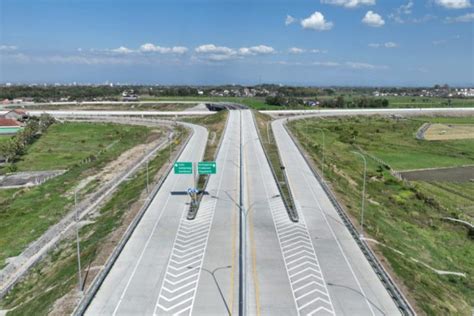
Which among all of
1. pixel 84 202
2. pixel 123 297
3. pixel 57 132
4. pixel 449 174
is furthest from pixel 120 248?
pixel 57 132

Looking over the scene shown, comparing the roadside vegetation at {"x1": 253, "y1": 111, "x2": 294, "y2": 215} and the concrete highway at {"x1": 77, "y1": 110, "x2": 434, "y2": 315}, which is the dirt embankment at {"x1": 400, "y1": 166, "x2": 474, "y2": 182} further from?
the concrete highway at {"x1": 77, "y1": 110, "x2": 434, "y2": 315}

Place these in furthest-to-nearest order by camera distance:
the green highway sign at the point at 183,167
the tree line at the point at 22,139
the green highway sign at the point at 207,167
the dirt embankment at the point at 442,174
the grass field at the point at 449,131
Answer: the grass field at the point at 449,131
the tree line at the point at 22,139
the dirt embankment at the point at 442,174
the green highway sign at the point at 207,167
the green highway sign at the point at 183,167

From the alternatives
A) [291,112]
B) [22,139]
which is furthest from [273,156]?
[291,112]

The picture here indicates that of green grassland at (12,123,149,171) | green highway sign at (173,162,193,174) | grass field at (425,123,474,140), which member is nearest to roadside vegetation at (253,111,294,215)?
green highway sign at (173,162,193,174)

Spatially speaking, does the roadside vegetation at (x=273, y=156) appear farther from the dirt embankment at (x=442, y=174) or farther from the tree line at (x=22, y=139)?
the tree line at (x=22, y=139)

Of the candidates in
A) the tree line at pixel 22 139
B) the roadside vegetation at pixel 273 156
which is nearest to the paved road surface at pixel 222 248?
the roadside vegetation at pixel 273 156

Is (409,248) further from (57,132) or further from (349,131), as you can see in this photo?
(57,132)

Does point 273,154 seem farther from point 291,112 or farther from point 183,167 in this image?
point 291,112
